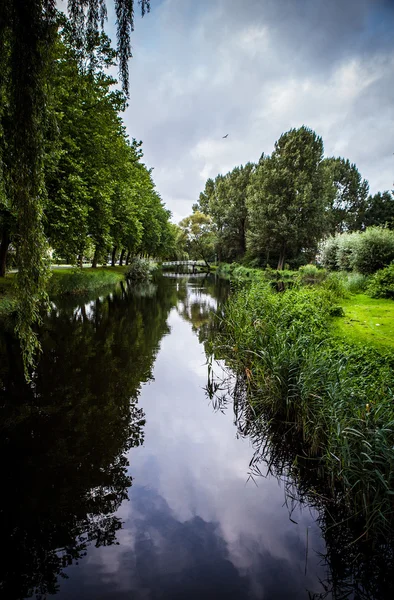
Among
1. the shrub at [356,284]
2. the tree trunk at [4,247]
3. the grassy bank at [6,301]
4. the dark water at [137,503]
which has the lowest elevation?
the dark water at [137,503]

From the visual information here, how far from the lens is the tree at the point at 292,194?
99.3ft

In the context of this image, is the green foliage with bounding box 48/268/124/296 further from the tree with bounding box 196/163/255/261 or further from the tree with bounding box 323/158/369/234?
the tree with bounding box 323/158/369/234

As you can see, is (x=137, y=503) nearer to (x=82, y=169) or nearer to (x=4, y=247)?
(x=4, y=247)

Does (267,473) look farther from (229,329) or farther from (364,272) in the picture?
(364,272)

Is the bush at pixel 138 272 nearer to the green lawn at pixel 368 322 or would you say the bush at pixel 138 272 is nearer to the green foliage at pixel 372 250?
the green foliage at pixel 372 250

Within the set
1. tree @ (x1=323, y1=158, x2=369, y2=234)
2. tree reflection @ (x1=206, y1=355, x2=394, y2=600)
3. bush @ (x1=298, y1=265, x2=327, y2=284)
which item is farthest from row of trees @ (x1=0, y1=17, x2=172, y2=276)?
tree @ (x1=323, y1=158, x2=369, y2=234)

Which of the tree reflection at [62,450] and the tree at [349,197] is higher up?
the tree at [349,197]

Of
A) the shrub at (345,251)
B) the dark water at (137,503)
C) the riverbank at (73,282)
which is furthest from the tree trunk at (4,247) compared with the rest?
the shrub at (345,251)

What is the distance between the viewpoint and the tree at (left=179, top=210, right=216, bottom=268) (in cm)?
5402

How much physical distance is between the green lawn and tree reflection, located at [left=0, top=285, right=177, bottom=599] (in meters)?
5.62

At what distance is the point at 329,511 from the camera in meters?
3.53

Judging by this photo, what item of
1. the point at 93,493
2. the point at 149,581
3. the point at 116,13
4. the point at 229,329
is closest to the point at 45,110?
the point at 116,13

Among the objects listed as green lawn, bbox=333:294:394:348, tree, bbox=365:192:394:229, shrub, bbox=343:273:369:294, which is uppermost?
tree, bbox=365:192:394:229

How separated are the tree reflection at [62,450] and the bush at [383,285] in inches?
411
